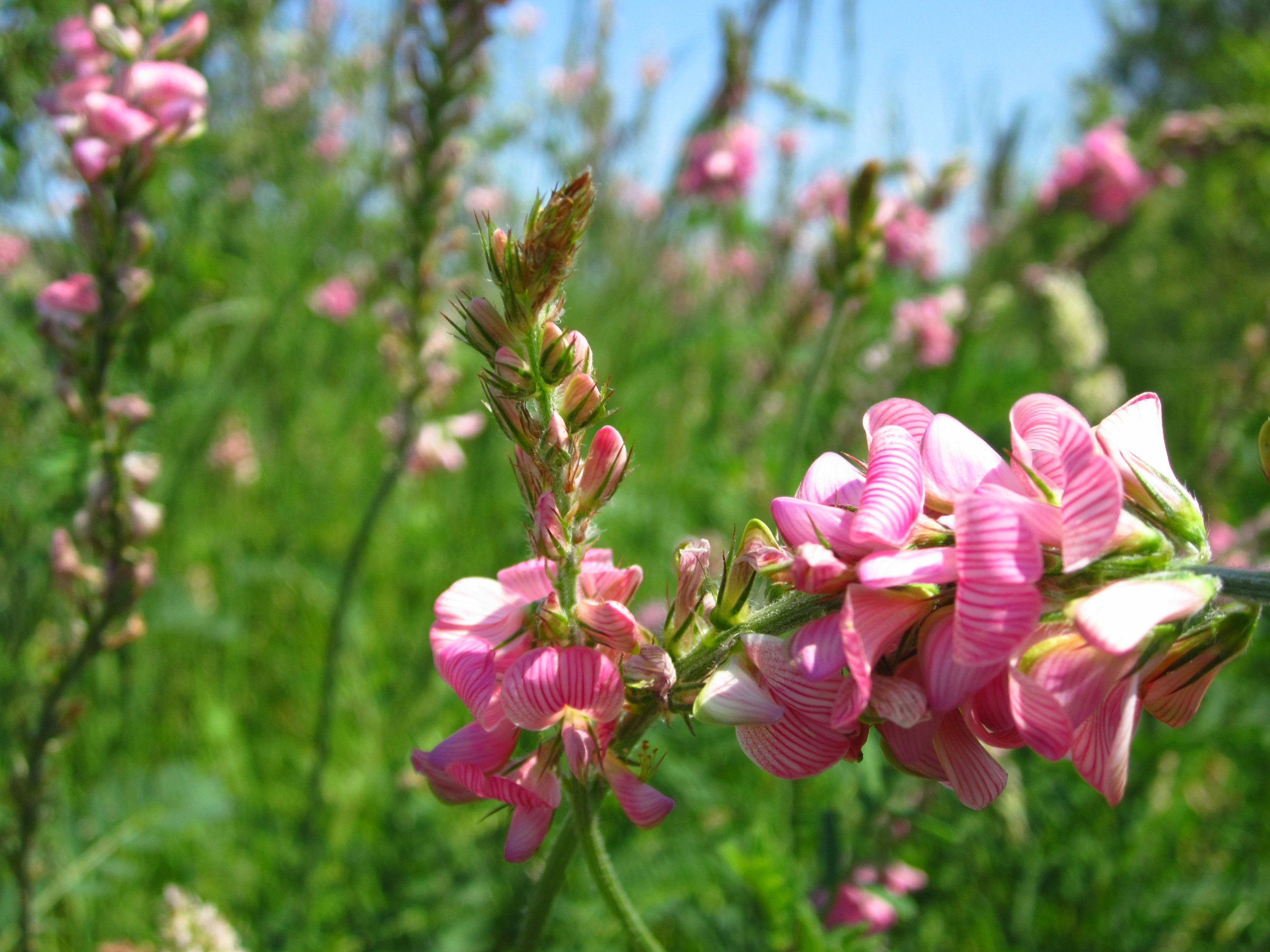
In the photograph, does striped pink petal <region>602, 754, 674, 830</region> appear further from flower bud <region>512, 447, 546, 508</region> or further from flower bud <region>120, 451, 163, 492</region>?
flower bud <region>120, 451, 163, 492</region>

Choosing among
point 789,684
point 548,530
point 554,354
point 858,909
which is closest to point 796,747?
point 789,684

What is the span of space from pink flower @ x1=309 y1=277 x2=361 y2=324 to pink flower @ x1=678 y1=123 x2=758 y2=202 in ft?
5.61

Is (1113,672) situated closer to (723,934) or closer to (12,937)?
(723,934)

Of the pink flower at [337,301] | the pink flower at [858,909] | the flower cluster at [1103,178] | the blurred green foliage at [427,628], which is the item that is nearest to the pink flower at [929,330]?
the blurred green foliage at [427,628]

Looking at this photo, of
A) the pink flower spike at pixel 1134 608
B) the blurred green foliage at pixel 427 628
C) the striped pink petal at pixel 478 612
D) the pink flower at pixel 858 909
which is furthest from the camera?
the blurred green foliage at pixel 427 628

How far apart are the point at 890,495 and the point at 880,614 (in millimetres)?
98

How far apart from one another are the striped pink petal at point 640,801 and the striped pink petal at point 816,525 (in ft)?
0.83

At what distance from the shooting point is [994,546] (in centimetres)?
66

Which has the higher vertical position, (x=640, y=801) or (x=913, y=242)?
(x=640, y=801)

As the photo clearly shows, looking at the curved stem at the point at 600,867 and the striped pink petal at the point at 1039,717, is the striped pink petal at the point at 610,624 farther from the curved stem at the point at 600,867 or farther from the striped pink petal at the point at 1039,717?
the striped pink petal at the point at 1039,717

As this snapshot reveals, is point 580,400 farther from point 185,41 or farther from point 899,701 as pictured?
point 185,41

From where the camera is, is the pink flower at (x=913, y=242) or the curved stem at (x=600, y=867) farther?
the pink flower at (x=913, y=242)

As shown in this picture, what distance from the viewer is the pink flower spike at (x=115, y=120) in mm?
1322

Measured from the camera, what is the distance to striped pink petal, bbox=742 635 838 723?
2.40ft
